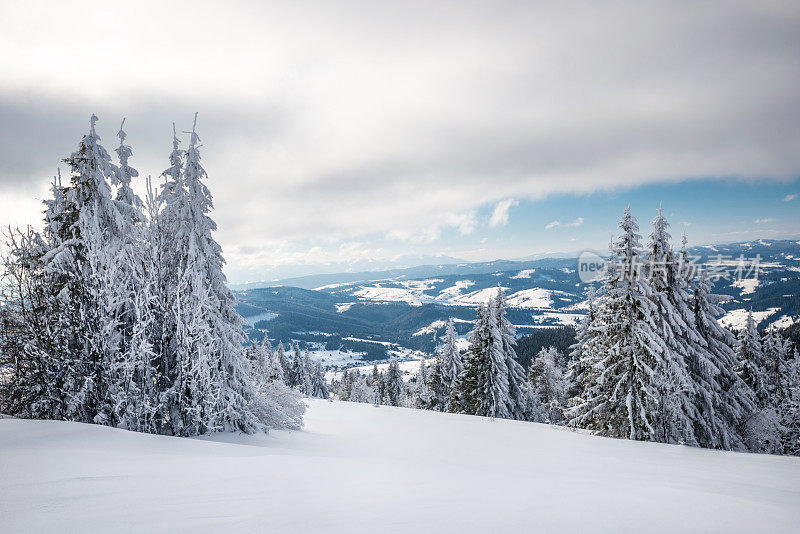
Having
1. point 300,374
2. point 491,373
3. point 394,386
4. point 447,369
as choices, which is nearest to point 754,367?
point 491,373

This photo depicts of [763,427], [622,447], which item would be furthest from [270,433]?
[763,427]

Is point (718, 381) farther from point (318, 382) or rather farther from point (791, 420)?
point (318, 382)

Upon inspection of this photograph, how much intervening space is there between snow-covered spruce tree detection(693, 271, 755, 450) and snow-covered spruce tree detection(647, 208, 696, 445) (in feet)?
1.37

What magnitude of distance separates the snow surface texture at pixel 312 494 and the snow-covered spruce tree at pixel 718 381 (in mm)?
8953

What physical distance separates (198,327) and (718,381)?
24.1 metres

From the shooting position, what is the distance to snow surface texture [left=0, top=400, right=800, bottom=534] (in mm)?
3746

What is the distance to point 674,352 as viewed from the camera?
15766 mm

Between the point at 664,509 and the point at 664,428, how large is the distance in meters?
14.0

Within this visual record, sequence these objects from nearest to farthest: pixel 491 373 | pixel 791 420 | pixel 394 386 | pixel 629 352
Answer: pixel 629 352
pixel 791 420
pixel 491 373
pixel 394 386

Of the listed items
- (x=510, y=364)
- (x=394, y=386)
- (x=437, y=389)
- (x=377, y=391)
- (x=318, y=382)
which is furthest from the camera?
(x=377, y=391)

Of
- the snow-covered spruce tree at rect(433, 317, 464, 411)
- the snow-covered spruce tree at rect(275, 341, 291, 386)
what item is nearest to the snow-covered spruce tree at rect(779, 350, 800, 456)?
the snow-covered spruce tree at rect(433, 317, 464, 411)

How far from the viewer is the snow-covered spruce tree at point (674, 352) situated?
15.2m

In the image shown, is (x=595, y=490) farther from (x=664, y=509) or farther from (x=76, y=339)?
(x=76, y=339)

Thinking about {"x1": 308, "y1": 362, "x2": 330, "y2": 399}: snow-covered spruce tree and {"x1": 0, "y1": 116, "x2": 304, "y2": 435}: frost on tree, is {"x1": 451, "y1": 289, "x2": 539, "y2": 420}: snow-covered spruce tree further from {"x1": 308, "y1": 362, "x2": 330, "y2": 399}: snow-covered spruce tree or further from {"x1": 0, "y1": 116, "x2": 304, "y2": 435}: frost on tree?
{"x1": 308, "y1": 362, "x2": 330, "y2": 399}: snow-covered spruce tree
